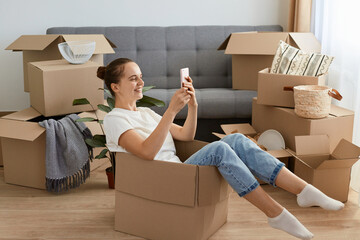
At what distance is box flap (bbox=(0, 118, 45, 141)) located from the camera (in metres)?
2.57

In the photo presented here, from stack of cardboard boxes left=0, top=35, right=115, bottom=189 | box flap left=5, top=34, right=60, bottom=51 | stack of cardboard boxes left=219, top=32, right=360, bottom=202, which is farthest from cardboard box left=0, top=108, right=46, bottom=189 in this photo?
stack of cardboard boxes left=219, top=32, right=360, bottom=202

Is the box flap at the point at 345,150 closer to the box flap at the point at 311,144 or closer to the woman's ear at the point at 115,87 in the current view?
the box flap at the point at 311,144

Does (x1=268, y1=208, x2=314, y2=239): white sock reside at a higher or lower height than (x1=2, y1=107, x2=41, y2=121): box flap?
lower

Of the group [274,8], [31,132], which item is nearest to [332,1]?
[274,8]

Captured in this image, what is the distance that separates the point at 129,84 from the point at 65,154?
70cm

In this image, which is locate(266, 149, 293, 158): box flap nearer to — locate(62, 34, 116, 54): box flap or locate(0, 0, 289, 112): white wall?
locate(62, 34, 116, 54): box flap

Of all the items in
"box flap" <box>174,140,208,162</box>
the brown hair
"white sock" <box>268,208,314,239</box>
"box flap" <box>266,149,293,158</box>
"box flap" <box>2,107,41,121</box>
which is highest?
the brown hair

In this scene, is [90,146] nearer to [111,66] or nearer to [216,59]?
[111,66]

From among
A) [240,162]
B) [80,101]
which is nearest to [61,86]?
[80,101]

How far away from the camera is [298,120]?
2643 millimetres

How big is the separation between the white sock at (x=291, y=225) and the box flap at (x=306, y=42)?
150 centimetres

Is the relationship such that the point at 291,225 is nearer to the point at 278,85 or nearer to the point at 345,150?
the point at 345,150

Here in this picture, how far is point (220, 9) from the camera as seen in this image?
4.00 metres

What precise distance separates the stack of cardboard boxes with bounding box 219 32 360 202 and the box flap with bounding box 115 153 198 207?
0.76m
